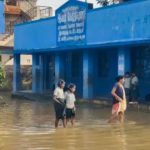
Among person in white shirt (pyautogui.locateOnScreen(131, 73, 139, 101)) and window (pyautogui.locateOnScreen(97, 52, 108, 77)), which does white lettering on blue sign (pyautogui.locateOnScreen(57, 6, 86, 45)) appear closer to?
window (pyautogui.locateOnScreen(97, 52, 108, 77))

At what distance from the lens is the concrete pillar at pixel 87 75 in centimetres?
2853

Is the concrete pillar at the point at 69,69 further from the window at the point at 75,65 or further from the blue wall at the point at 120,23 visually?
the blue wall at the point at 120,23

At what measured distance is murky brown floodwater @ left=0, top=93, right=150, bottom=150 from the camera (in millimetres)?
12633

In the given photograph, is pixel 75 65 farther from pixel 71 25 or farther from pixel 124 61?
pixel 124 61

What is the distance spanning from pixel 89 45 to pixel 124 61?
273 cm

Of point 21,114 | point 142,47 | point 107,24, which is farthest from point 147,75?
point 21,114

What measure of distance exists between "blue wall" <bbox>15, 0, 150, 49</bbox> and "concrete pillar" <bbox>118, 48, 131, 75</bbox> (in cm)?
69

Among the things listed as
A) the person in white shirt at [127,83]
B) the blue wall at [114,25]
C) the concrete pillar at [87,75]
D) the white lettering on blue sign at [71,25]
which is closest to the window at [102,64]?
the concrete pillar at [87,75]

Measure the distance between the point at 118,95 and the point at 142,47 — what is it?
9.91 metres

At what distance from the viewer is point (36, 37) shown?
33.9m

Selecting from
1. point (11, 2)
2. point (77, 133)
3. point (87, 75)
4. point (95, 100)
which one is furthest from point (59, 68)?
point (11, 2)

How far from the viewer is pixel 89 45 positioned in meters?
27.9

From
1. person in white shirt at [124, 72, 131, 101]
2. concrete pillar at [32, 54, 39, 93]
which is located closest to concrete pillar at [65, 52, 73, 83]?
concrete pillar at [32, 54, 39, 93]

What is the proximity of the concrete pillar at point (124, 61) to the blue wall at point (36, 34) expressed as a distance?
6483 millimetres
